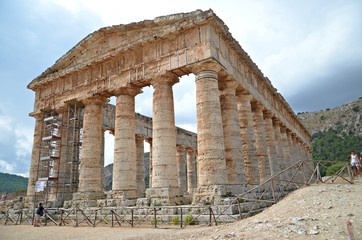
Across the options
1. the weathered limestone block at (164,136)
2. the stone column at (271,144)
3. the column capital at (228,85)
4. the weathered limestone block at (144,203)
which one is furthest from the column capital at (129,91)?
the stone column at (271,144)

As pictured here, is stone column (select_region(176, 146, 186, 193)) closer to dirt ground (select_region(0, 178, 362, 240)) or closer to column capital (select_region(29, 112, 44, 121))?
column capital (select_region(29, 112, 44, 121))

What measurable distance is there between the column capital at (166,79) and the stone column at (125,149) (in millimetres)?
2130

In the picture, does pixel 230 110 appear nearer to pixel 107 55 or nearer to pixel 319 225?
pixel 107 55

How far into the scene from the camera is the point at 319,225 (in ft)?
23.7

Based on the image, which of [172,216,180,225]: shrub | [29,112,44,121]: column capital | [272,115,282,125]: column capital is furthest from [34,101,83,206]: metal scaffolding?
[272,115,282,125]: column capital

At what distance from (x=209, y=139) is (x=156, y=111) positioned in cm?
380

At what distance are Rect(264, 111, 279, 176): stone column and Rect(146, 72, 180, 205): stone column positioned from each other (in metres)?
11.2

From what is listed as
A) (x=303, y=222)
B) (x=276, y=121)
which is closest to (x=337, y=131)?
(x=276, y=121)

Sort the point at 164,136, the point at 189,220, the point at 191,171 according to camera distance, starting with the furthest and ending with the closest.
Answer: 1. the point at 191,171
2. the point at 164,136
3. the point at 189,220

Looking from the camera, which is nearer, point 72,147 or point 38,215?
point 38,215

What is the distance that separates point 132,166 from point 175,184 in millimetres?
3483

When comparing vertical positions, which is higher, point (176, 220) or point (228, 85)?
point (228, 85)

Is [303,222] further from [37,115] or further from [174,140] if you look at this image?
[37,115]

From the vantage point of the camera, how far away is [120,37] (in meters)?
19.0
